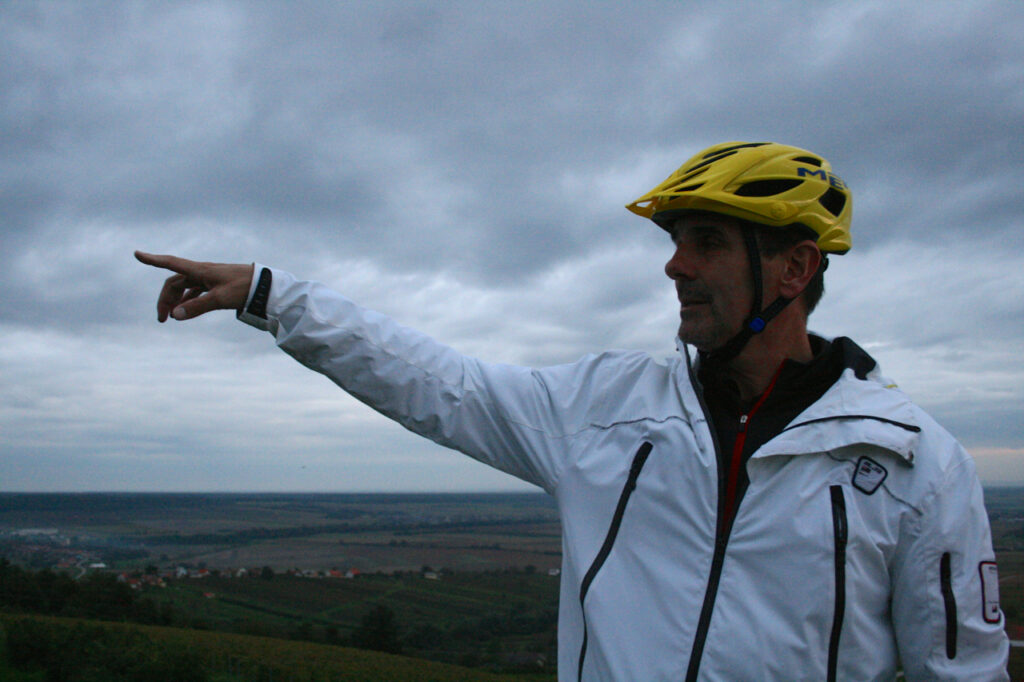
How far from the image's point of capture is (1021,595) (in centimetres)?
942

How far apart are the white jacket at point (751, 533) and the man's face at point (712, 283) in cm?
21

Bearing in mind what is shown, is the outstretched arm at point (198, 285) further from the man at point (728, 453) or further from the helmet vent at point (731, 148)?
the helmet vent at point (731, 148)

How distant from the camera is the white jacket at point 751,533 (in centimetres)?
212

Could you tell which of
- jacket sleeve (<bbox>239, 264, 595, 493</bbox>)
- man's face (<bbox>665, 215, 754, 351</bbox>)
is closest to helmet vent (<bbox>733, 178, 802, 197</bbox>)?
man's face (<bbox>665, 215, 754, 351</bbox>)

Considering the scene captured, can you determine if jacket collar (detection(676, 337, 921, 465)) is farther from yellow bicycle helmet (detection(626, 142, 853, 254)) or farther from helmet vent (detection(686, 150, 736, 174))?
helmet vent (detection(686, 150, 736, 174))

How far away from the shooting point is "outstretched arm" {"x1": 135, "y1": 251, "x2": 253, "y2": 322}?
2572 mm

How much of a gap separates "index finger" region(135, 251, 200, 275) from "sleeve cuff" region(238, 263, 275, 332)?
0.22 meters

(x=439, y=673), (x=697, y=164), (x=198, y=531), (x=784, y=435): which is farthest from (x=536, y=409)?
(x=198, y=531)

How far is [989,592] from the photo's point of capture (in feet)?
7.22

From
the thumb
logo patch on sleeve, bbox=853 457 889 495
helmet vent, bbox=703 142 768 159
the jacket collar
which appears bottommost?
logo patch on sleeve, bbox=853 457 889 495

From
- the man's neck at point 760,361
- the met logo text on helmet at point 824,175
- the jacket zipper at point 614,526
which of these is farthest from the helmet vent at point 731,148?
the jacket zipper at point 614,526

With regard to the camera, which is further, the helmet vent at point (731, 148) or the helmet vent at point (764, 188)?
the helmet vent at point (731, 148)

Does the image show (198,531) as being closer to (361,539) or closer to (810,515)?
(361,539)

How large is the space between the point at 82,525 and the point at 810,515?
104 meters
